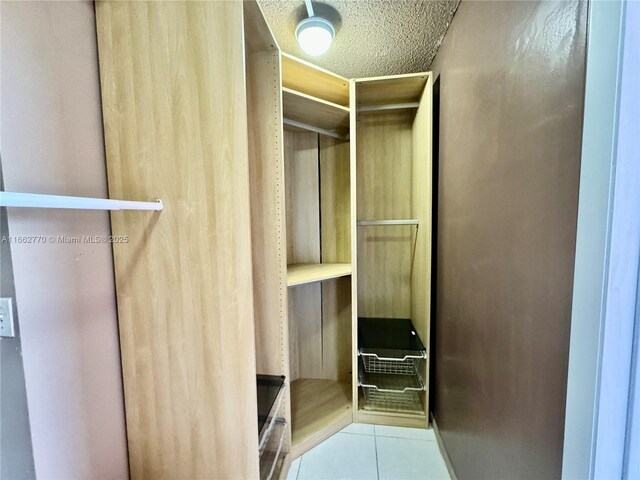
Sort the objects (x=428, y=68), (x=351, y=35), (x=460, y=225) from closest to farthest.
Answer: (x=460, y=225), (x=351, y=35), (x=428, y=68)

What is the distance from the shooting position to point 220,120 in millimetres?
812

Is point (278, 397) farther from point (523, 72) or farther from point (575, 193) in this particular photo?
point (523, 72)

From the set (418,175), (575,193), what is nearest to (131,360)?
(575,193)

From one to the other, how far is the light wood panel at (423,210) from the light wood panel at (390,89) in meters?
0.08

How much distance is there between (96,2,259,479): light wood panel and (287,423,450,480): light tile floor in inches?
26.5

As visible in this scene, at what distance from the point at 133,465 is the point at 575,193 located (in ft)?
5.29

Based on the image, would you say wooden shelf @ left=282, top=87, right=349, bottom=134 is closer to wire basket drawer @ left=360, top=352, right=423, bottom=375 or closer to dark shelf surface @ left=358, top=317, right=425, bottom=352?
dark shelf surface @ left=358, top=317, right=425, bottom=352

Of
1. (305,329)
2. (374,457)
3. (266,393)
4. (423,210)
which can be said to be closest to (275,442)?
(266,393)

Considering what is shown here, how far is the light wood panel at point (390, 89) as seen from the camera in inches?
59.1

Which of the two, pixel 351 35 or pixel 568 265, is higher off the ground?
pixel 351 35

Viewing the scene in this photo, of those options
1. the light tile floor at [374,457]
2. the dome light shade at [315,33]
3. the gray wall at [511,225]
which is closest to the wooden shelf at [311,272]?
the gray wall at [511,225]

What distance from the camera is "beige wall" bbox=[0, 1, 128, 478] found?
2.23 feet

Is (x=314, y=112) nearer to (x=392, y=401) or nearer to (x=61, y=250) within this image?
(x=61, y=250)
